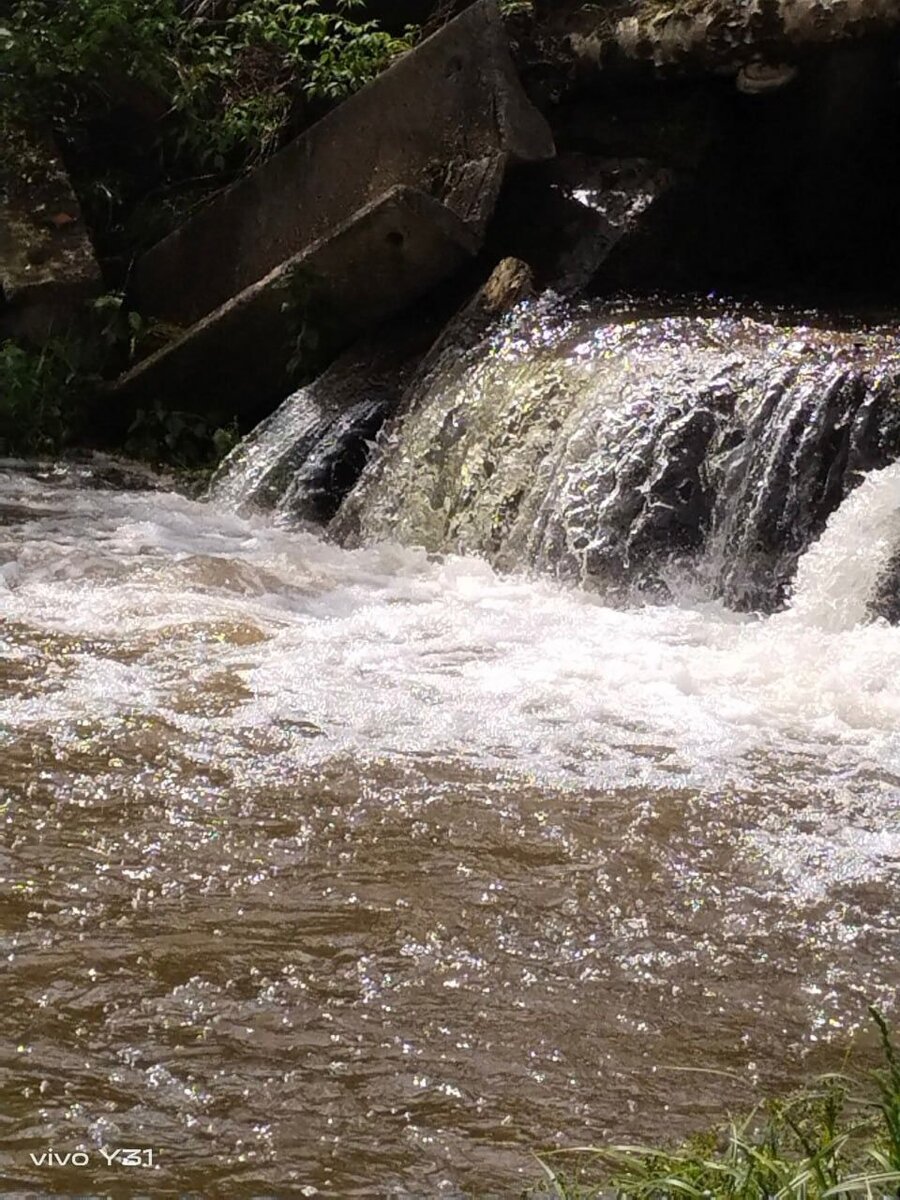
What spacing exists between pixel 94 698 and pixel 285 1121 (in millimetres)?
1839

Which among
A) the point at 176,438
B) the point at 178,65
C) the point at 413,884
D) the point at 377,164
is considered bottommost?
the point at 413,884

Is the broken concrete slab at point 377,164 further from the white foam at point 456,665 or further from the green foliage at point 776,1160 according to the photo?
the green foliage at point 776,1160

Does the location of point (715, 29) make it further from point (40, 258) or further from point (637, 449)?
point (40, 258)

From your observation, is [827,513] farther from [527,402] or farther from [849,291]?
[849,291]

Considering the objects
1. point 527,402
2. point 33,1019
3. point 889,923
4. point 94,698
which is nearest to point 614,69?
point 527,402

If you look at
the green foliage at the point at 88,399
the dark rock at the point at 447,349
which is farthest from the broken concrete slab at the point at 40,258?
the dark rock at the point at 447,349

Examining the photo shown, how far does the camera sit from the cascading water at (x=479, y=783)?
2152 mm

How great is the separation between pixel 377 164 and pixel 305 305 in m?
0.89

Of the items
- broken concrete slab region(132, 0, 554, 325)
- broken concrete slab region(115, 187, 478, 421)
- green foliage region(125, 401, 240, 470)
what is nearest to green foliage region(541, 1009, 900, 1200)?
broken concrete slab region(115, 187, 478, 421)

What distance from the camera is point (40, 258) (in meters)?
7.66

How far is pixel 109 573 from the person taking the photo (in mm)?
5105

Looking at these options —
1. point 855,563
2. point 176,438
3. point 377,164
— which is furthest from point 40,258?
point 855,563

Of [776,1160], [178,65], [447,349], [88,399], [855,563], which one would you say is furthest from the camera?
[178,65]

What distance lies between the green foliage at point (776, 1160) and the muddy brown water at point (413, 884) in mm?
105
